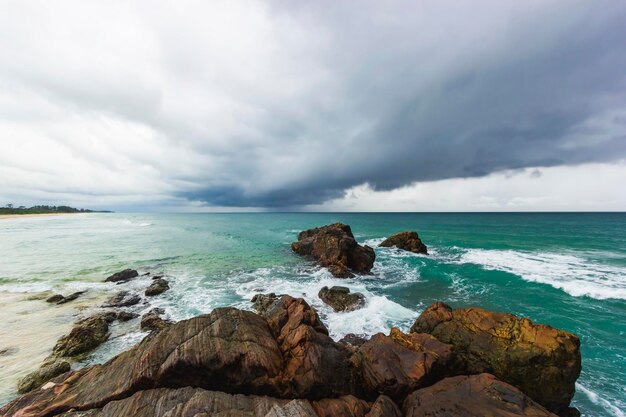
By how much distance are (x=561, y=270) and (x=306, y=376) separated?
3899 centimetres

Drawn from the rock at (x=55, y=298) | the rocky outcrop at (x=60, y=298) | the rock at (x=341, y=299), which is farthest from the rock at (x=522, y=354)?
the rock at (x=55, y=298)

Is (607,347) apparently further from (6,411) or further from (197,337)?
(6,411)

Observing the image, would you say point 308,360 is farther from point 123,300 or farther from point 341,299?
point 123,300

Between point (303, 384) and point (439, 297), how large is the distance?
19.1 m

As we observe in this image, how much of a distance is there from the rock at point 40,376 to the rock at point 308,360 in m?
9.68

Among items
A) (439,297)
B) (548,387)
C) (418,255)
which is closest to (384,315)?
(439,297)

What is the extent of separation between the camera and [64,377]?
9086mm

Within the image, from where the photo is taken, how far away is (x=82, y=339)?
13.6 meters

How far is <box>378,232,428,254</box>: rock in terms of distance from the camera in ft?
145

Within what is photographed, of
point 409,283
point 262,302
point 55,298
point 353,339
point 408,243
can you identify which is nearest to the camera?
point 353,339

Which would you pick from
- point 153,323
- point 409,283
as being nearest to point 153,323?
point 153,323

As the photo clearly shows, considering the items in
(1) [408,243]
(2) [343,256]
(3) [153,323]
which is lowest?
(3) [153,323]

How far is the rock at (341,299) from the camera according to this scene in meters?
19.7

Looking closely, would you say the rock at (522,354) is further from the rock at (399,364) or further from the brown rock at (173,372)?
the brown rock at (173,372)
